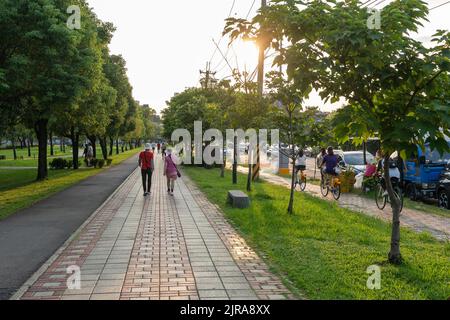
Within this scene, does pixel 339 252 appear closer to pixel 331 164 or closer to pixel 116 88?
pixel 331 164

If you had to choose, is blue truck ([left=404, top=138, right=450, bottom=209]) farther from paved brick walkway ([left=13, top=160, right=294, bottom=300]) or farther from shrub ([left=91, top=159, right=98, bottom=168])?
shrub ([left=91, top=159, right=98, bottom=168])

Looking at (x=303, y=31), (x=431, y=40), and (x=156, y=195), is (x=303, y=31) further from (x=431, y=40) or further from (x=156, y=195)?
(x=156, y=195)

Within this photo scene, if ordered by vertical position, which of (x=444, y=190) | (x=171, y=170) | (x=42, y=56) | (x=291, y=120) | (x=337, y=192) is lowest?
(x=337, y=192)

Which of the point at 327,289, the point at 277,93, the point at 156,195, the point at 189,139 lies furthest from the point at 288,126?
the point at 189,139

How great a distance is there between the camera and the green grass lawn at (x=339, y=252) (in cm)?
563

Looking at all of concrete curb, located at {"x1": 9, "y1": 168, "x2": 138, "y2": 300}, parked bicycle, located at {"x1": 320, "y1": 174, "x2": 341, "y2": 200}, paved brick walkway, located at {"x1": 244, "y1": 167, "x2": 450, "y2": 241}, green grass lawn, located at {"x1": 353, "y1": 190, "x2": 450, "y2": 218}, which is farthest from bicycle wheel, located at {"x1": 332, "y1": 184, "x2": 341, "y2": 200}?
concrete curb, located at {"x1": 9, "y1": 168, "x2": 138, "y2": 300}

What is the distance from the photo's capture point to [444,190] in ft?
46.5

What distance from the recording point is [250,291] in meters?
5.51

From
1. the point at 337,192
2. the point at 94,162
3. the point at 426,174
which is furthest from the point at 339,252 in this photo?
the point at 94,162

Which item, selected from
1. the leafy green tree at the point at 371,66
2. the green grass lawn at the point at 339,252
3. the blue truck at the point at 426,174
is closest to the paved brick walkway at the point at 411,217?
the green grass lawn at the point at 339,252

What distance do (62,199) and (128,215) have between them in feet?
14.6

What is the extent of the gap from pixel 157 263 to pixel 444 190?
10.7 metres

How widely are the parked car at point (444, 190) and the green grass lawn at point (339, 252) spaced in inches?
150

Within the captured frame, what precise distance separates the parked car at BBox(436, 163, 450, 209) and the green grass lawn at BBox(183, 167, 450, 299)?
3819 millimetres
